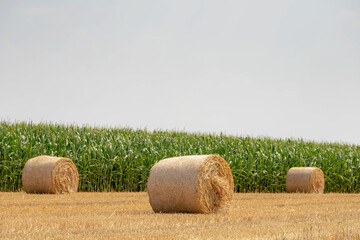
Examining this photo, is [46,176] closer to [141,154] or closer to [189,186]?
[141,154]

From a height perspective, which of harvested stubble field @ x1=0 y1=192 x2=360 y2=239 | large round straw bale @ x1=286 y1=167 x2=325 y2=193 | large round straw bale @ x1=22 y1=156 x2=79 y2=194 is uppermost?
harvested stubble field @ x1=0 y1=192 x2=360 y2=239

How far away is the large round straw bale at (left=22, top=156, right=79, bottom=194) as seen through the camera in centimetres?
1702

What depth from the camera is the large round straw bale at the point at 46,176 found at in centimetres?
1702

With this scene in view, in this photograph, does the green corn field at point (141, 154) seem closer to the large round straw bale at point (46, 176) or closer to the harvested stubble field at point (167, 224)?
the large round straw bale at point (46, 176)

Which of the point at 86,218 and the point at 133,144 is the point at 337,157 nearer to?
the point at 133,144

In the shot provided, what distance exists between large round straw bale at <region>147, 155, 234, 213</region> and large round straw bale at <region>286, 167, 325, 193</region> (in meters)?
12.4

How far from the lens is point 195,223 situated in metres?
8.26

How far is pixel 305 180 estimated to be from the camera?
73.6 feet

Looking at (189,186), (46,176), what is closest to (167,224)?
(189,186)

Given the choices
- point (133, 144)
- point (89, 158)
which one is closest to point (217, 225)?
point (89, 158)

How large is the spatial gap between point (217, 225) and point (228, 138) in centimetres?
2003

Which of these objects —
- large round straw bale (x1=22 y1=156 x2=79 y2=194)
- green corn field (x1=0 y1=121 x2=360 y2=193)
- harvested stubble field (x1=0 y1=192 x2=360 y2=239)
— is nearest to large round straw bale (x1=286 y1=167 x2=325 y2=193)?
green corn field (x1=0 y1=121 x2=360 y2=193)

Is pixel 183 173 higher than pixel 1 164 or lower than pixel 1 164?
higher

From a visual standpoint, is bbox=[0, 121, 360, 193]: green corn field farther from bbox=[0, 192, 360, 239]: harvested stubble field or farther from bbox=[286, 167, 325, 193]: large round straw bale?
bbox=[0, 192, 360, 239]: harvested stubble field
